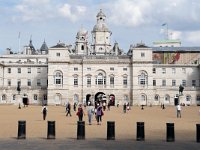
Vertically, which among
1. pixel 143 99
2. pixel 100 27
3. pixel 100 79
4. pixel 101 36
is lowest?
pixel 143 99

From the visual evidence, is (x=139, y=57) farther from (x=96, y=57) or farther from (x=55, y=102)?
(x=55, y=102)

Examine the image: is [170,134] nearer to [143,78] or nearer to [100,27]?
[143,78]

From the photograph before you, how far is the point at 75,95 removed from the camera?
107 metres

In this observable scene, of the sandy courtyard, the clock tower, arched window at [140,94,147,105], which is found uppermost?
the clock tower

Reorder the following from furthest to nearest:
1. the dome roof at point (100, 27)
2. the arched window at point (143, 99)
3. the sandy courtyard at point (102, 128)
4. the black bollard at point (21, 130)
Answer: the dome roof at point (100, 27) → the arched window at point (143, 99) → the sandy courtyard at point (102, 128) → the black bollard at point (21, 130)

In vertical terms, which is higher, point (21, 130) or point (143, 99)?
point (143, 99)

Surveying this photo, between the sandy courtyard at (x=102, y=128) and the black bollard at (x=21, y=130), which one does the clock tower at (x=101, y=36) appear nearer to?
the sandy courtyard at (x=102, y=128)

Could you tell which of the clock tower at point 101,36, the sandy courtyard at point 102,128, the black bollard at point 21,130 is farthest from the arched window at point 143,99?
the black bollard at point 21,130

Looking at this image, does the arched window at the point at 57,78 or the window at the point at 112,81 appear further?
the window at the point at 112,81

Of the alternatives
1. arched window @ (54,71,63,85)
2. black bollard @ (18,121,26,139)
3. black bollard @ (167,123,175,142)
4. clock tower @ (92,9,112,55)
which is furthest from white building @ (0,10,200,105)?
black bollard @ (167,123,175,142)

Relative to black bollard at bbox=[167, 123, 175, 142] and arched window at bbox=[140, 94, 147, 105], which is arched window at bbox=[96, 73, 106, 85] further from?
black bollard at bbox=[167, 123, 175, 142]

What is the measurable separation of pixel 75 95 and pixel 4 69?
74.1 ft

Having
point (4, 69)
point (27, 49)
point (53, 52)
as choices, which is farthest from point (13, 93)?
point (27, 49)

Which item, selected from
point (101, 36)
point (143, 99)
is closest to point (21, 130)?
point (143, 99)
